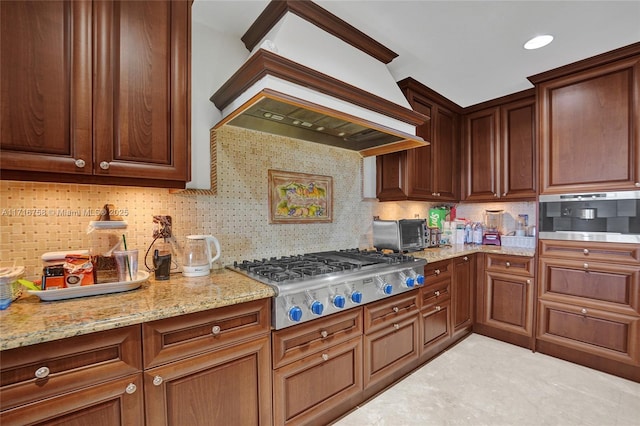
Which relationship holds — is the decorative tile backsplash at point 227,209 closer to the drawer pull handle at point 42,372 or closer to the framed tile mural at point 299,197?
the framed tile mural at point 299,197

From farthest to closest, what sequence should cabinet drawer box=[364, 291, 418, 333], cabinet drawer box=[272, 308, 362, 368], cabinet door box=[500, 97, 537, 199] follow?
cabinet door box=[500, 97, 537, 199]
cabinet drawer box=[364, 291, 418, 333]
cabinet drawer box=[272, 308, 362, 368]

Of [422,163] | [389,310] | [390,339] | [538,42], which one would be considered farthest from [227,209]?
[538,42]

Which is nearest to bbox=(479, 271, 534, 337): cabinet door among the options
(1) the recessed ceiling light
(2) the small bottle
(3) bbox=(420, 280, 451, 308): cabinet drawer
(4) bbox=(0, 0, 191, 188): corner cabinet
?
(2) the small bottle

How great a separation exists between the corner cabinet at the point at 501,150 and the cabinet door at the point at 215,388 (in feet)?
9.59

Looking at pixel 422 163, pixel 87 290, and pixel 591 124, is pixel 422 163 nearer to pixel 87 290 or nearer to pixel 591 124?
pixel 591 124

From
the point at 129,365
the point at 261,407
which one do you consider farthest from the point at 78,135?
the point at 261,407

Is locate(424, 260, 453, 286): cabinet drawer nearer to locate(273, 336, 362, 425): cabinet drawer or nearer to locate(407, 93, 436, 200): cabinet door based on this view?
locate(407, 93, 436, 200): cabinet door

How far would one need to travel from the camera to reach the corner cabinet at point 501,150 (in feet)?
9.51

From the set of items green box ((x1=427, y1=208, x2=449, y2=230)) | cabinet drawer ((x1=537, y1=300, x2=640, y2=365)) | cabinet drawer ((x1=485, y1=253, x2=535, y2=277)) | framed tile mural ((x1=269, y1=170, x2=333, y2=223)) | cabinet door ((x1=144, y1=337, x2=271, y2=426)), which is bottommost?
cabinet drawer ((x1=537, y1=300, x2=640, y2=365))

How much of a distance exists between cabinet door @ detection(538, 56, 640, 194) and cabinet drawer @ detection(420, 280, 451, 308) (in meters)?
1.25

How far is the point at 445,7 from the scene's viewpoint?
5.46 ft

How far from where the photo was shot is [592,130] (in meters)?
2.36

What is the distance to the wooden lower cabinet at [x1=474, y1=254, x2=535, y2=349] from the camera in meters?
2.67

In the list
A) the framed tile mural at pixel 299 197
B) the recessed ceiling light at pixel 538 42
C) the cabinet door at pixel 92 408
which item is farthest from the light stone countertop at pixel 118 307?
the recessed ceiling light at pixel 538 42
